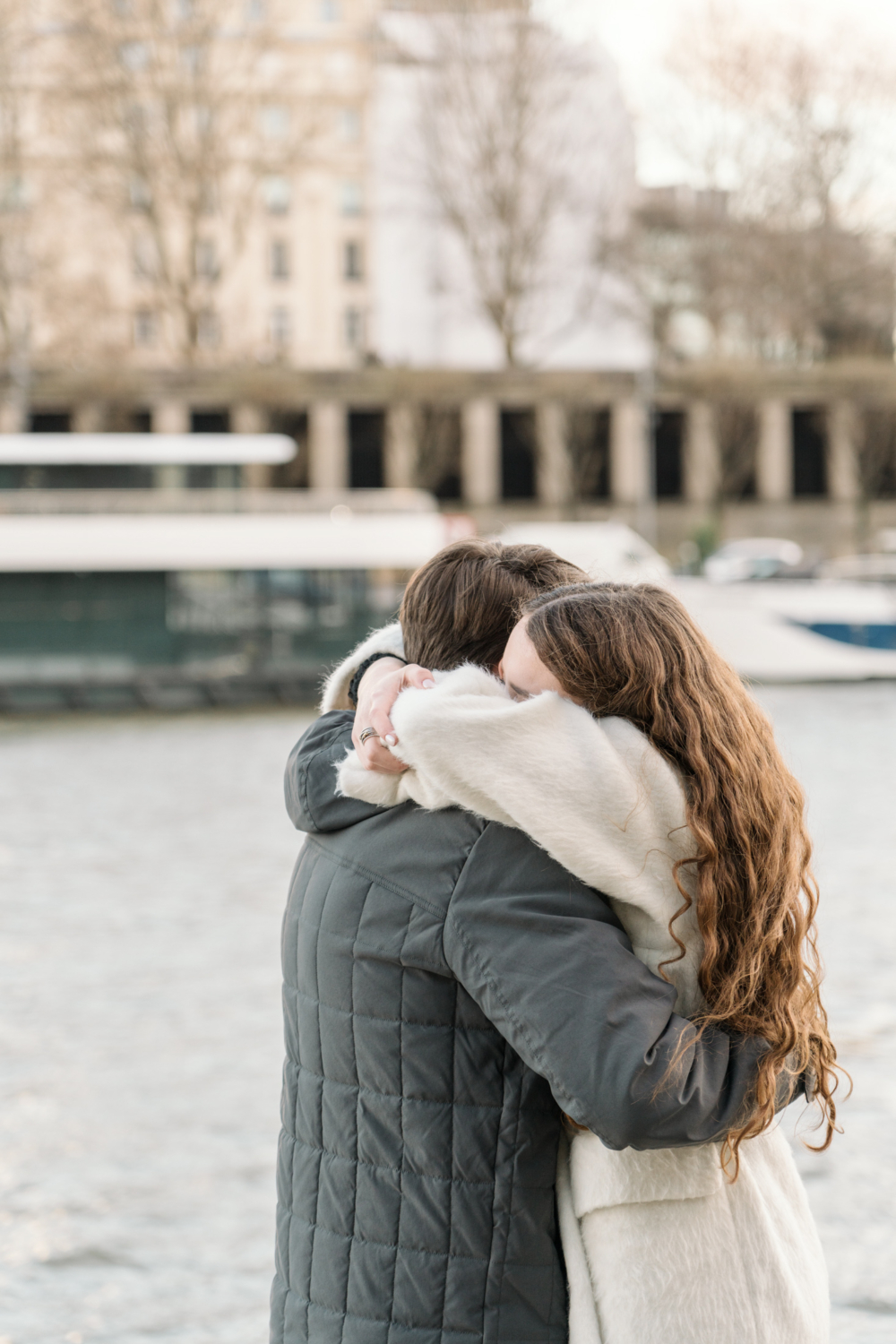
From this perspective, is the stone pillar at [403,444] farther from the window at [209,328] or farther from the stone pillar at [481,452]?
the window at [209,328]

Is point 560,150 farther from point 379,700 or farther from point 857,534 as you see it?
point 379,700

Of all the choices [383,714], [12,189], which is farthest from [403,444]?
[383,714]

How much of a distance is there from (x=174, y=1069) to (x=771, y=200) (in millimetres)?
46712

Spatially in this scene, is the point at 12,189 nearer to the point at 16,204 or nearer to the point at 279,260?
the point at 16,204

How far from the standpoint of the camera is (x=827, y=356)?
52.0m

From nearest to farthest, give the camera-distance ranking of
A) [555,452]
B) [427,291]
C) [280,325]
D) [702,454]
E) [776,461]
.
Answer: [555,452], [702,454], [776,461], [427,291], [280,325]

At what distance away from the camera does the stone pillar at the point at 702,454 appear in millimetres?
47438

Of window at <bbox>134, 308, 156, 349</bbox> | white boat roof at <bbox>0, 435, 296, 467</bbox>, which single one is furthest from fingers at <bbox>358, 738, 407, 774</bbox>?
window at <bbox>134, 308, 156, 349</bbox>

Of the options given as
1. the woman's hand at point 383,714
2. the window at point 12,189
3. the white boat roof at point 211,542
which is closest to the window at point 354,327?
the window at point 12,189

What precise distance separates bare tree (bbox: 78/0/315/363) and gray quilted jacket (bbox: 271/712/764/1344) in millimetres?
45484

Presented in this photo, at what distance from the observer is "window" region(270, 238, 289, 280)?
237ft

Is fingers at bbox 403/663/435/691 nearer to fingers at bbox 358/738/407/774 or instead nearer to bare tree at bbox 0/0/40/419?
fingers at bbox 358/738/407/774

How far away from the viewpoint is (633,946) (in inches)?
65.0

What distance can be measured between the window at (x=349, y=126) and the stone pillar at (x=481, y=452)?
1145 inches
